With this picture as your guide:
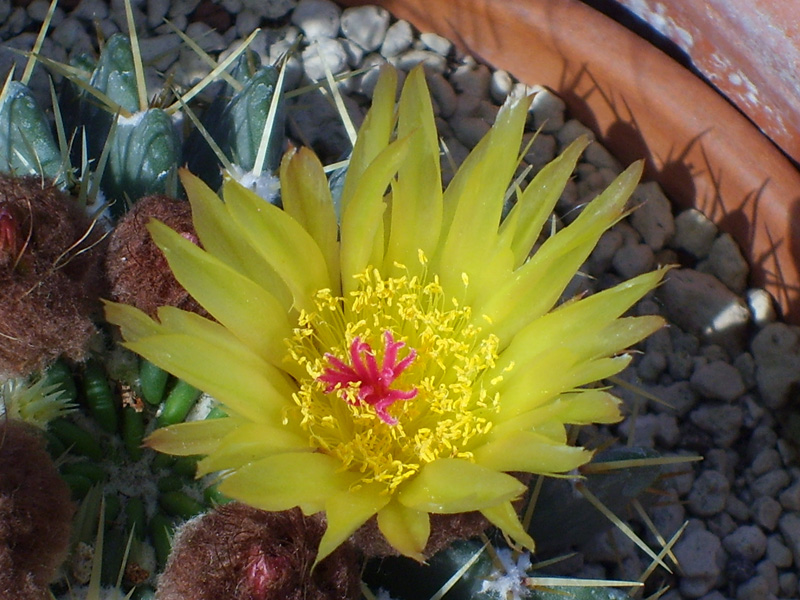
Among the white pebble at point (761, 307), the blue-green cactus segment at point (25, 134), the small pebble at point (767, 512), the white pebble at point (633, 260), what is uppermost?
the white pebble at point (761, 307)

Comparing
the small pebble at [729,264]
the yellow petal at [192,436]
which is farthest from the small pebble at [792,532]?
the yellow petal at [192,436]

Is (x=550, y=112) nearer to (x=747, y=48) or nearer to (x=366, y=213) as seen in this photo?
(x=747, y=48)

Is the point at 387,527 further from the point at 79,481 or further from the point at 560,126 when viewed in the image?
the point at 560,126

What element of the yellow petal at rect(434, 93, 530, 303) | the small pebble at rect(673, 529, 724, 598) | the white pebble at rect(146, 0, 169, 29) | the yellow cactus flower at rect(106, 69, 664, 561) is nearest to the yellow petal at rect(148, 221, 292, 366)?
the yellow cactus flower at rect(106, 69, 664, 561)

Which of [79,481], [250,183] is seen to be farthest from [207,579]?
[250,183]

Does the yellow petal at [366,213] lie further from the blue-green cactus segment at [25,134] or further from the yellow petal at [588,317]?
the blue-green cactus segment at [25,134]
